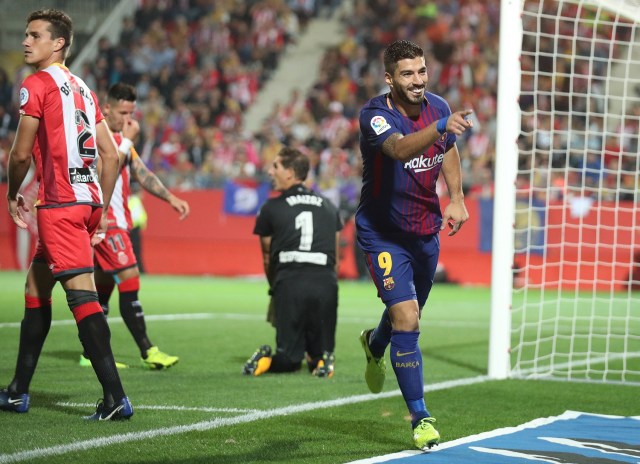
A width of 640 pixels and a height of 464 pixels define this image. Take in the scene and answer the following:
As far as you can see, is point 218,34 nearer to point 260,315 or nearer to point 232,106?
point 232,106

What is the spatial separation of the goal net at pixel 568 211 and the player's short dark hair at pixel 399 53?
122 inches

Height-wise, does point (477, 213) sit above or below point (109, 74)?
below

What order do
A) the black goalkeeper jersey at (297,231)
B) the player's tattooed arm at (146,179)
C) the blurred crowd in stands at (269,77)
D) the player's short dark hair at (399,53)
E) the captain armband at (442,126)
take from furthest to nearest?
the blurred crowd in stands at (269,77) → the player's tattooed arm at (146,179) → the black goalkeeper jersey at (297,231) → the player's short dark hair at (399,53) → the captain armband at (442,126)

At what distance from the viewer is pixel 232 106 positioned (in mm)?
28156

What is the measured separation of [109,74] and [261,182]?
7.74 m

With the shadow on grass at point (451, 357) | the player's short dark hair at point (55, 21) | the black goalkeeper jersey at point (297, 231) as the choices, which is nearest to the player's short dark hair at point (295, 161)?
the black goalkeeper jersey at point (297, 231)

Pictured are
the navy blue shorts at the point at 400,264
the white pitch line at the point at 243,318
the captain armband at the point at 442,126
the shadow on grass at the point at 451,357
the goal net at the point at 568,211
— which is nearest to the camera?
the captain armband at the point at 442,126

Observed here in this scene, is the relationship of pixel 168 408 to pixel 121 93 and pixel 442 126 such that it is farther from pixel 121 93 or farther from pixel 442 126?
pixel 121 93

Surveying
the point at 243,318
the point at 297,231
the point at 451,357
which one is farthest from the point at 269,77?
the point at 297,231

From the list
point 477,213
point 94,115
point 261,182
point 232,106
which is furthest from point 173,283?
point 94,115

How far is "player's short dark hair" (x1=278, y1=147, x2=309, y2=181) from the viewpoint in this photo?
9133 mm

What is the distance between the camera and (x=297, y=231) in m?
9.12

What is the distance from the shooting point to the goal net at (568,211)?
29.2 ft

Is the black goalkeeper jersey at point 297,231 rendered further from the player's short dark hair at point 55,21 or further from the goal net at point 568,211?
the player's short dark hair at point 55,21
